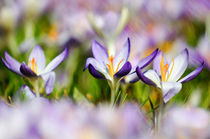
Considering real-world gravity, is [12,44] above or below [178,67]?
below

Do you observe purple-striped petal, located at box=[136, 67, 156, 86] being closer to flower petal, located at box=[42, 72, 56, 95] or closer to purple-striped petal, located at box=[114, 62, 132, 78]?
purple-striped petal, located at box=[114, 62, 132, 78]

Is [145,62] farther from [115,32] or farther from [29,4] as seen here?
[29,4]

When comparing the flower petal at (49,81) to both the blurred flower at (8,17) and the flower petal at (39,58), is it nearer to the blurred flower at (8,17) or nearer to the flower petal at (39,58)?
the flower petal at (39,58)

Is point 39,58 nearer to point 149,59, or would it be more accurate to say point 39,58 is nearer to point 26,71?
point 26,71

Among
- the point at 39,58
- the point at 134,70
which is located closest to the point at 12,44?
the point at 39,58

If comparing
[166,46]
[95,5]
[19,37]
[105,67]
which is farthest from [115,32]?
[95,5]

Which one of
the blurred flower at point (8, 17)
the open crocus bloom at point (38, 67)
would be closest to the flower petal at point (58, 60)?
the open crocus bloom at point (38, 67)
